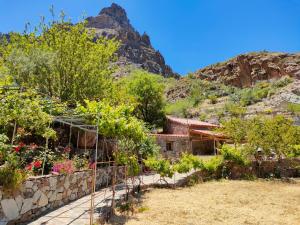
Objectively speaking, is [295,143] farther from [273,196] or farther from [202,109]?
[202,109]

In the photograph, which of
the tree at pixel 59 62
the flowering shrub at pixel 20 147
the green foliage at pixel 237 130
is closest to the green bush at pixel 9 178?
the flowering shrub at pixel 20 147

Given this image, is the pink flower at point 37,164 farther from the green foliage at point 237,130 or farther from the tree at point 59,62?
the green foliage at point 237,130

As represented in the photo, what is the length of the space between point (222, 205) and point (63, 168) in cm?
634

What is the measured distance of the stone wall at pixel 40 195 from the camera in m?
7.49

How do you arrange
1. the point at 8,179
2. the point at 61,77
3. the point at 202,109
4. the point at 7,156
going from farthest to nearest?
the point at 202,109, the point at 61,77, the point at 7,156, the point at 8,179

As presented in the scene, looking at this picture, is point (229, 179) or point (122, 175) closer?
point (122, 175)

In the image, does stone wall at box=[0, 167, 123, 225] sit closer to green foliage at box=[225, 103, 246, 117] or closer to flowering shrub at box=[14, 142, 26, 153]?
flowering shrub at box=[14, 142, 26, 153]

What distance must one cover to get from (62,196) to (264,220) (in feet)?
22.1

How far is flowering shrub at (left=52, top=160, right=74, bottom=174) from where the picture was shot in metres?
10.3

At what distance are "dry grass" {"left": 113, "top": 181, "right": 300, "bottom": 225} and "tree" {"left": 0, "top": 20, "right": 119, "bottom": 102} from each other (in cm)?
808

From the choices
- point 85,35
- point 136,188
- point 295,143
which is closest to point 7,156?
point 136,188

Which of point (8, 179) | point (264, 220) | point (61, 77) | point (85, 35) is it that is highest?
point (85, 35)

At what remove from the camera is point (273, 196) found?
1400cm

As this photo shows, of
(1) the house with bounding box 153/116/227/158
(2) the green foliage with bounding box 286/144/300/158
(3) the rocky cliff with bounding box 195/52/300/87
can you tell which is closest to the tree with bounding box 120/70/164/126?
(1) the house with bounding box 153/116/227/158
